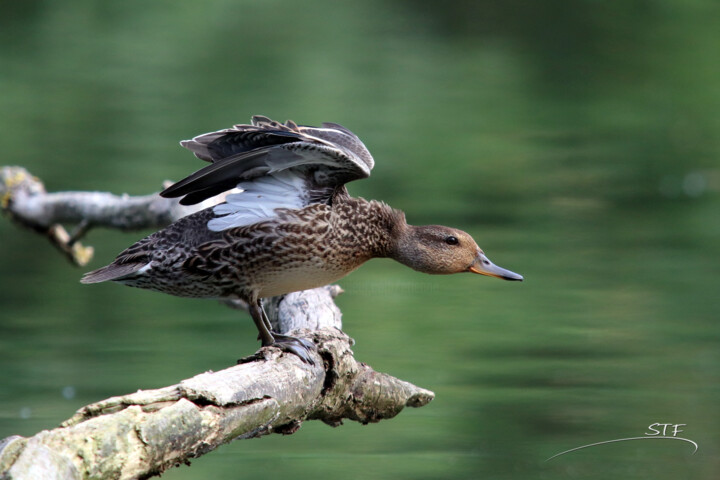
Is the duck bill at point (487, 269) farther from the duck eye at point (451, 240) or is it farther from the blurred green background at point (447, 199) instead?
the blurred green background at point (447, 199)

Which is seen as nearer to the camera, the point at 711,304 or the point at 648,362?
the point at 648,362

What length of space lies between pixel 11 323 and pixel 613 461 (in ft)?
11.2

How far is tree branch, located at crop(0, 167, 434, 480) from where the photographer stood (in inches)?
72.9

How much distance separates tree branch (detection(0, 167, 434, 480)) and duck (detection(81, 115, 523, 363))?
219 mm

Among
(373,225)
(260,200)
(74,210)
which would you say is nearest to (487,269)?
(373,225)

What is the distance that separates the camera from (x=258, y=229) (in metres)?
3.09

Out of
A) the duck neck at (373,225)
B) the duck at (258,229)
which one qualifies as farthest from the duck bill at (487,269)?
the duck at (258,229)

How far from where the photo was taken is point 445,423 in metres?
4.18

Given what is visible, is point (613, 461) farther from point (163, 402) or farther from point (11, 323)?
point (11, 323)

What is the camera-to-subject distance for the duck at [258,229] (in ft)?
9.91

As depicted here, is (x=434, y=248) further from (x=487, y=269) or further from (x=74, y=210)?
(x=74, y=210)

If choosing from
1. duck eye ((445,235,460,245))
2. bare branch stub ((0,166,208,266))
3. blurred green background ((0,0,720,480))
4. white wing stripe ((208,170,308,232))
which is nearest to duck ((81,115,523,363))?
white wing stripe ((208,170,308,232))

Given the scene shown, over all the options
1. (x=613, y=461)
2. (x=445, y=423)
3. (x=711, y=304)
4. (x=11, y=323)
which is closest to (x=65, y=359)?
(x=11, y=323)

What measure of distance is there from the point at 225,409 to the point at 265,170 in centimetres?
104
